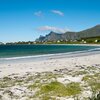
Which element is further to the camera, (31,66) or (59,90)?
(31,66)

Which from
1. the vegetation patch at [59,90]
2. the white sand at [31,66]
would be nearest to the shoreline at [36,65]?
the white sand at [31,66]

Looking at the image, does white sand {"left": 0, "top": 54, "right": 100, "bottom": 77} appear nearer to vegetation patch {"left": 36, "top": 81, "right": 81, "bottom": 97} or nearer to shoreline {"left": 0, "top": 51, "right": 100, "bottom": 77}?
shoreline {"left": 0, "top": 51, "right": 100, "bottom": 77}

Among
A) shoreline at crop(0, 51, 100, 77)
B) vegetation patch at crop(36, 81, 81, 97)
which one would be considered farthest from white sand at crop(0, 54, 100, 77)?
vegetation patch at crop(36, 81, 81, 97)

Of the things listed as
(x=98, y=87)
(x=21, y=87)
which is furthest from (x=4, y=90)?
(x=98, y=87)

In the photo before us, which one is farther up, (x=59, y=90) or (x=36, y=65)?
(x=59, y=90)

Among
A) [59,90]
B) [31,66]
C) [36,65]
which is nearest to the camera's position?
[59,90]

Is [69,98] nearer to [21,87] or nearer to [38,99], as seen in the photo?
[38,99]

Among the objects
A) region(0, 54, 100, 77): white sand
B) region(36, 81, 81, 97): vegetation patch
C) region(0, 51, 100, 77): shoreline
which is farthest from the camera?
region(0, 51, 100, 77): shoreline

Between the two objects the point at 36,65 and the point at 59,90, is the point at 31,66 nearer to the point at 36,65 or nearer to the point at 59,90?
the point at 36,65

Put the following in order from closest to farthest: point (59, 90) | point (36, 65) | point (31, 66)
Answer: point (59, 90) → point (31, 66) → point (36, 65)

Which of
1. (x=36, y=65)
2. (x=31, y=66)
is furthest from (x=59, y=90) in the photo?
(x=36, y=65)

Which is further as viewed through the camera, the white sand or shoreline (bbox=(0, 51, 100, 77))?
shoreline (bbox=(0, 51, 100, 77))

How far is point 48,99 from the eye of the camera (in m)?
14.6

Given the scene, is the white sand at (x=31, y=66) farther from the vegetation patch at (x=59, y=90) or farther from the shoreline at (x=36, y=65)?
the vegetation patch at (x=59, y=90)
